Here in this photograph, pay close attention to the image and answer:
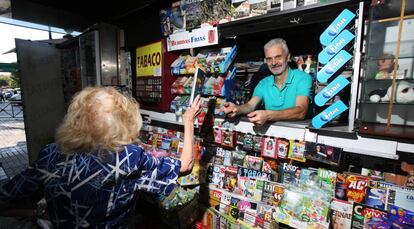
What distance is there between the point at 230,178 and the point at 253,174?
0.82 ft

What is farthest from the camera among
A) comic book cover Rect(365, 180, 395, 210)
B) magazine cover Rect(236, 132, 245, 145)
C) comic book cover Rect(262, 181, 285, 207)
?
magazine cover Rect(236, 132, 245, 145)

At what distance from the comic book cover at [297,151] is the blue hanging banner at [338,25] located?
28.9 inches

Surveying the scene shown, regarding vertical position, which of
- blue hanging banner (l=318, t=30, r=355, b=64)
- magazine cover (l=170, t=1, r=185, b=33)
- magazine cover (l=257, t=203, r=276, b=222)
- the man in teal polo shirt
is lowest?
magazine cover (l=257, t=203, r=276, b=222)

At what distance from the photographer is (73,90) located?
183 inches

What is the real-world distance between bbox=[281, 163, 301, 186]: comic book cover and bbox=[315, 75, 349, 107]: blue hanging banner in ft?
1.90

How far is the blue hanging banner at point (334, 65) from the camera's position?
1.41 m

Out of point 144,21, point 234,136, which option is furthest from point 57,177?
point 144,21

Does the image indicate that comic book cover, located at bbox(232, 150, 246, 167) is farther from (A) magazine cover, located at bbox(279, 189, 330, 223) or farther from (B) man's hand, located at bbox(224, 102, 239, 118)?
(A) magazine cover, located at bbox(279, 189, 330, 223)

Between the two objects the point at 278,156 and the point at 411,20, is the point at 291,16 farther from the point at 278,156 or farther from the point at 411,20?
the point at 278,156

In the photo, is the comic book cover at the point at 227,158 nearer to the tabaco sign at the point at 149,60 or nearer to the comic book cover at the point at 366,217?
the comic book cover at the point at 366,217

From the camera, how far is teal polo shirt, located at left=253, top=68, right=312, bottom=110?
194 cm

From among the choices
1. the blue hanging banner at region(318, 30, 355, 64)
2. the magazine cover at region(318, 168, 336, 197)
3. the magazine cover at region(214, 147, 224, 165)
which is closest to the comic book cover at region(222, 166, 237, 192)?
the magazine cover at region(214, 147, 224, 165)

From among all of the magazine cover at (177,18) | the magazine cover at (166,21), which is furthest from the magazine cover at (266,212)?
the magazine cover at (166,21)

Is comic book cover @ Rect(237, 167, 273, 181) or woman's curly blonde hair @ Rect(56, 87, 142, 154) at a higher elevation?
woman's curly blonde hair @ Rect(56, 87, 142, 154)
